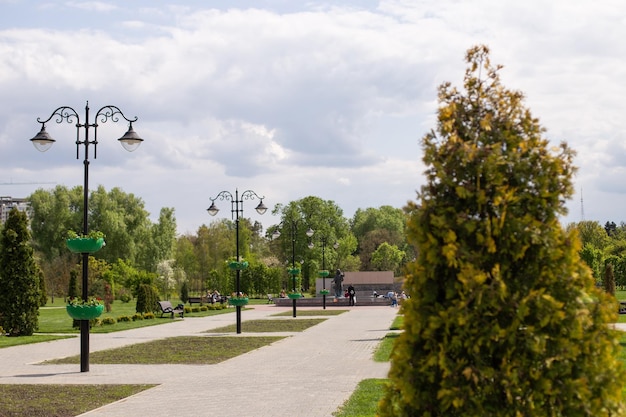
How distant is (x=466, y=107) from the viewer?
4.68 metres

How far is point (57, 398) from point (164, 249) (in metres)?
61.8

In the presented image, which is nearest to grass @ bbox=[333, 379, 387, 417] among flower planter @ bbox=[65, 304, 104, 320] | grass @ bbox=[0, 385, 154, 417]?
grass @ bbox=[0, 385, 154, 417]

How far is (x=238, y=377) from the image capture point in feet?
43.7

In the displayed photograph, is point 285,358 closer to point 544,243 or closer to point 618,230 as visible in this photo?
point 544,243

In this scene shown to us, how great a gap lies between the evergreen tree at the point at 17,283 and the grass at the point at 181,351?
501cm

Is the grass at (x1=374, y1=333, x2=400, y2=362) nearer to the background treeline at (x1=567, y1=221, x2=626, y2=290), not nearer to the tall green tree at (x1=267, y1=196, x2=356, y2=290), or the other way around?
the background treeline at (x1=567, y1=221, x2=626, y2=290)

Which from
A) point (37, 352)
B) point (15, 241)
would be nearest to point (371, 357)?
point (37, 352)

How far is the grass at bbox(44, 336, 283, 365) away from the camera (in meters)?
16.5

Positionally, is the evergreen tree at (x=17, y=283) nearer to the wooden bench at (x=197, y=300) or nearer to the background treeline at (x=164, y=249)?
the background treeline at (x=164, y=249)

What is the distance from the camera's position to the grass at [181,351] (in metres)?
16.5

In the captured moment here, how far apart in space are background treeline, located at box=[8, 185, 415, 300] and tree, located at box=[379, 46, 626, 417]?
1735 inches

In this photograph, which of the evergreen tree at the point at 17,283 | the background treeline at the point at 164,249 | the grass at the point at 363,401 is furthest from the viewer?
the background treeline at the point at 164,249

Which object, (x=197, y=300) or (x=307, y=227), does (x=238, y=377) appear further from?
(x=307, y=227)

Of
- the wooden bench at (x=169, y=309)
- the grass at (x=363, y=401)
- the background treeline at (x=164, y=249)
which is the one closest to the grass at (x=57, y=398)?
the grass at (x=363, y=401)
